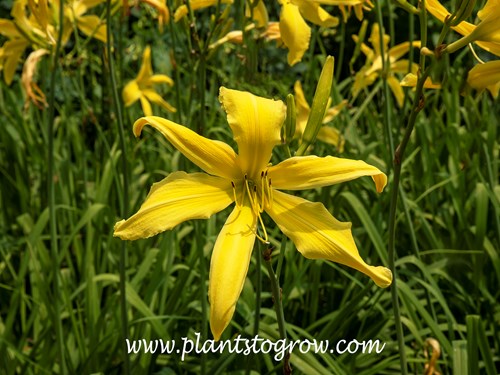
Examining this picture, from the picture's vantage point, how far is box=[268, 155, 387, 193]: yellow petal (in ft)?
4.15

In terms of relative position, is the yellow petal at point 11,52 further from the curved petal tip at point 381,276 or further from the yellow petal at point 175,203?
the curved petal tip at point 381,276

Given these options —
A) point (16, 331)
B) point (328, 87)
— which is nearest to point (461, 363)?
point (328, 87)

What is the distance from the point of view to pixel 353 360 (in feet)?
6.85

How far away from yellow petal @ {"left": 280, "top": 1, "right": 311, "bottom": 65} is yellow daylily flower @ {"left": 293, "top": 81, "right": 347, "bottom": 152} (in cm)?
84

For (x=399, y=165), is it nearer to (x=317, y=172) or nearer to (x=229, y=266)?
(x=317, y=172)

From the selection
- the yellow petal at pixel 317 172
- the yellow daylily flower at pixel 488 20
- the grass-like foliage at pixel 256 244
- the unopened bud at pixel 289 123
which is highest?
the yellow daylily flower at pixel 488 20

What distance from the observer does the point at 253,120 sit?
4.33ft

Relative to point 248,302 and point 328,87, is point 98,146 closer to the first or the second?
point 248,302

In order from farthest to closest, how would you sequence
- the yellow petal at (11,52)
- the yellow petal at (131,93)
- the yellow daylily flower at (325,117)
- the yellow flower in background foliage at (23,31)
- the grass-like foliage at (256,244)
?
the yellow petal at (131,93)
the yellow daylily flower at (325,117)
the yellow petal at (11,52)
the yellow flower in background foliage at (23,31)
the grass-like foliage at (256,244)

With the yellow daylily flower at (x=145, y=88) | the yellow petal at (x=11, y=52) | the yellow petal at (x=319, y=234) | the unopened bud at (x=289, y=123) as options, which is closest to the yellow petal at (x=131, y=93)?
the yellow daylily flower at (x=145, y=88)

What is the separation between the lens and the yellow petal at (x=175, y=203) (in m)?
1.21

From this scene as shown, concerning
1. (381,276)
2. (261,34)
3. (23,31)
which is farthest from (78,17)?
(381,276)

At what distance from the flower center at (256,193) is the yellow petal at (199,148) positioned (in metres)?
0.02

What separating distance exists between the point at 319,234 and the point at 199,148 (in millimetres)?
262
